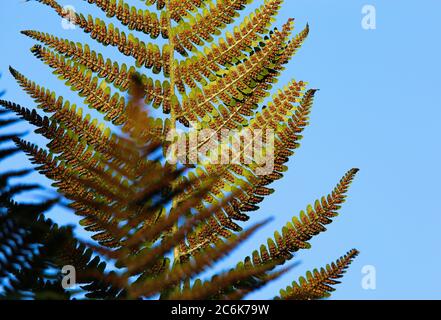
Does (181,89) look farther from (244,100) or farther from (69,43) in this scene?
(69,43)

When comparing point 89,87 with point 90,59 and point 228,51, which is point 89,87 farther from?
point 228,51

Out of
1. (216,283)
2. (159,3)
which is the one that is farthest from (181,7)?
(216,283)

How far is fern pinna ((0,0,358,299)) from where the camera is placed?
1.90 metres

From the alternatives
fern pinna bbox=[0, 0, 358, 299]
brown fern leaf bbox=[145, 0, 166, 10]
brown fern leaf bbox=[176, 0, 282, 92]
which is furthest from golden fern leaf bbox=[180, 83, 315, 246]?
brown fern leaf bbox=[145, 0, 166, 10]

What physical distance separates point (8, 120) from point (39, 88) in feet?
4.96

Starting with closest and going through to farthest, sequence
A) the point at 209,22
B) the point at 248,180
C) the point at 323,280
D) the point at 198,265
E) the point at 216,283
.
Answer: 1. the point at 198,265
2. the point at 216,283
3. the point at 323,280
4. the point at 248,180
5. the point at 209,22

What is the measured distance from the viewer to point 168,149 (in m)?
3.64

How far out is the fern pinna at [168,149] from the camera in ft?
6.23

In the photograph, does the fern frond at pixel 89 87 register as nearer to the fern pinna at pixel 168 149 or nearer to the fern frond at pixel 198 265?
the fern pinna at pixel 168 149

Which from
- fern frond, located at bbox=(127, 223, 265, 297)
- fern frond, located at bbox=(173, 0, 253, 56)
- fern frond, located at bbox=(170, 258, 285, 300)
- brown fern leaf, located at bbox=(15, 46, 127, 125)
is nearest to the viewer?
fern frond, located at bbox=(127, 223, 265, 297)

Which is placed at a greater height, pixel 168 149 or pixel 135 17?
pixel 135 17

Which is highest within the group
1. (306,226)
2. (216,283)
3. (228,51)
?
(228,51)

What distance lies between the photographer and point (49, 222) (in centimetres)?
222

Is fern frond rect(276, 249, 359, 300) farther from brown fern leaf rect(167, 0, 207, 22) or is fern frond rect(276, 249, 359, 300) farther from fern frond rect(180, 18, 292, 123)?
brown fern leaf rect(167, 0, 207, 22)
